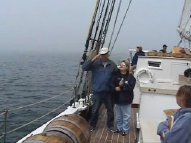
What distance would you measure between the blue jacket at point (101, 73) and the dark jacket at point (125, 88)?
0.13 meters

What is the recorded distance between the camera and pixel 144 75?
1057cm

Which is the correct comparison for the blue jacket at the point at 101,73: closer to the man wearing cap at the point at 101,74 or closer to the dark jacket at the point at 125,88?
the man wearing cap at the point at 101,74

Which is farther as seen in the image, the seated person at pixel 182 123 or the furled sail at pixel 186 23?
the furled sail at pixel 186 23

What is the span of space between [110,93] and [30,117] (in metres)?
9.12

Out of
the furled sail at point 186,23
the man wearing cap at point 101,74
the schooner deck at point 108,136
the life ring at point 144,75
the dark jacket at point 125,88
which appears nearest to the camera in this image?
the schooner deck at point 108,136

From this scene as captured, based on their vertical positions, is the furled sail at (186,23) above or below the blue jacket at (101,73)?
above

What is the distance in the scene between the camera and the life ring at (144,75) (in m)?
10.5

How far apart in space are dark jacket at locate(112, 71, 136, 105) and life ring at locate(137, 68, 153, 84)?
2884mm

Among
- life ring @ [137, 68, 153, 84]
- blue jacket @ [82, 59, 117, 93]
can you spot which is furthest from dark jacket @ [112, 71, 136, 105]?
life ring @ [137, 68, 153, 84]

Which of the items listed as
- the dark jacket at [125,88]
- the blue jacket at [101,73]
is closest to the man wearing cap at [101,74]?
the blue jacket at [101,73]

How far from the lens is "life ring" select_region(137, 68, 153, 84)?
10.5 metres

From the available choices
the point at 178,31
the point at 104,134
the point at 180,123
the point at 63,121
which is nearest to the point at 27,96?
the point at 178,31

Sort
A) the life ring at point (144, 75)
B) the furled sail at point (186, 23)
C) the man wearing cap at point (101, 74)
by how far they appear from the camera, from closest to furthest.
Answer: the man wearing cap at point (101, 74), the life ring at point (144, 75), the furled sail at point (186, 23)

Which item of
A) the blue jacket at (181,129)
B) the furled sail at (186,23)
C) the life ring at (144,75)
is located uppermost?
the furled sail at (186,23)
